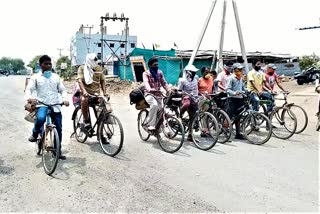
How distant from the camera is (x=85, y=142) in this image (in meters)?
7.68

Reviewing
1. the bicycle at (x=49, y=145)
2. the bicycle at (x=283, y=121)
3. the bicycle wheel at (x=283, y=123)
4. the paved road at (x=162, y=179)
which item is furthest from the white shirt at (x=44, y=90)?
the bicycle wheel at (x=283, y=123)

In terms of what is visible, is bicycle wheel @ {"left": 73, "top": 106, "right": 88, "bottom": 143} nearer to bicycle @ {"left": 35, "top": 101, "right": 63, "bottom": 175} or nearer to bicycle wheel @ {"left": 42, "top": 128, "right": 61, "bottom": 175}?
bicycle @ {"left": 35, "top": 101, "right": 63, "bottom": 175}

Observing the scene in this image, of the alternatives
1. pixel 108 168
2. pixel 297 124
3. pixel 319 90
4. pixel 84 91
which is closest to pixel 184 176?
pixel 108 168

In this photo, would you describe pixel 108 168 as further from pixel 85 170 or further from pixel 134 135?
pixel 134 135

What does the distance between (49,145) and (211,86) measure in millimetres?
4892

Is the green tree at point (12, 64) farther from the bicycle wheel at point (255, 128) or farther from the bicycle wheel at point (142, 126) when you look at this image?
the bicycle wheel at point (255, 128)

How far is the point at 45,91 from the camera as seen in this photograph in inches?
238

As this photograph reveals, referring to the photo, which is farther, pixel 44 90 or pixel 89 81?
pixel 89 81

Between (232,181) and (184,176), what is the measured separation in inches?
28.0

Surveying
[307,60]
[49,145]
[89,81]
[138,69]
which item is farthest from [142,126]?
[307,60]

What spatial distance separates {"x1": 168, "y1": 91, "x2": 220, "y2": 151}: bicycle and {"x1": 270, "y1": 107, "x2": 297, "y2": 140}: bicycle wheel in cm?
200

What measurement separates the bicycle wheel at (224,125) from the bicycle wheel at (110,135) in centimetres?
240

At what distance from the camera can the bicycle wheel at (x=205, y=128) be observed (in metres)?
7.44

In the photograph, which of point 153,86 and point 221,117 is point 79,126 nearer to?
point 153,86
